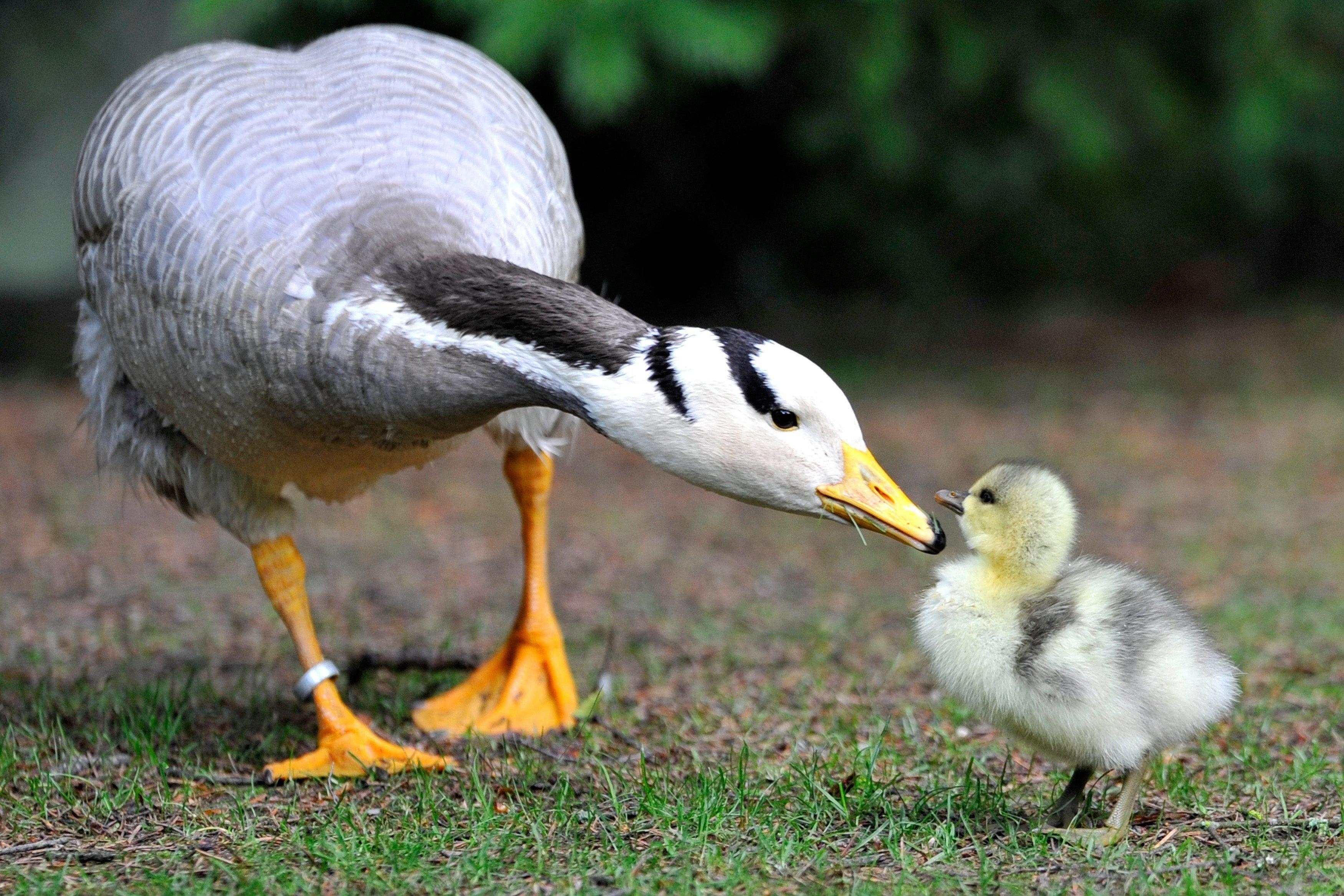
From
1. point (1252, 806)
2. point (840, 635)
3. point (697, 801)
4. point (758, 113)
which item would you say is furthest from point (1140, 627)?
point (758, 113)

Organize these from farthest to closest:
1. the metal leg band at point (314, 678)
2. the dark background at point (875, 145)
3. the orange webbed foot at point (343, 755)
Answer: the dark background at point (875, 145), the metal leg band at point (314, 678), the orange webbed foot at point (343, 755)

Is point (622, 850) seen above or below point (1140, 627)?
below

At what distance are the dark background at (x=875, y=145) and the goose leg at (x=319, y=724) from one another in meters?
4.16

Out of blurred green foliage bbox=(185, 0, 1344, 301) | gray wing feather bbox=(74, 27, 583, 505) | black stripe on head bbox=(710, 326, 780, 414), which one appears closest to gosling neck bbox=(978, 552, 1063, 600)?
black stripe on head bbox=(710, 326, 780, 414)

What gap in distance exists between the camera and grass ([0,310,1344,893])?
3.39 meters

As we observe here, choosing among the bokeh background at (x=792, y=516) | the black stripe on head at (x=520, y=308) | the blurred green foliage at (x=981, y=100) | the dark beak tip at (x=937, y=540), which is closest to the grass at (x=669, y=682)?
the bokeh background at (x=792, y=516)

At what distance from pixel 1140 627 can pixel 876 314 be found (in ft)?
32.1

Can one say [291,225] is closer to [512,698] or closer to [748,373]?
[748,373]

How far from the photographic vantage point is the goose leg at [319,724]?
4285mm

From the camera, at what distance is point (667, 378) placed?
11.1ft

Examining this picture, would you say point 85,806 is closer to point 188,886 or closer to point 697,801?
point 188,886

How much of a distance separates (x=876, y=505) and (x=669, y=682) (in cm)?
213

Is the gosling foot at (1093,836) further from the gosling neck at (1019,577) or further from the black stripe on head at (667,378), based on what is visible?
the black stripe on head at (667,378)

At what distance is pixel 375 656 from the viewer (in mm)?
5086
